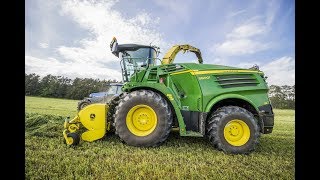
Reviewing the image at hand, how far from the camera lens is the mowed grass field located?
3.66 metres

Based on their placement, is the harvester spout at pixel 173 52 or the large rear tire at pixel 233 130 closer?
the large rear tire at pixel 233 130

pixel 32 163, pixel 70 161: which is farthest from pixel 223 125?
pixel 32 163

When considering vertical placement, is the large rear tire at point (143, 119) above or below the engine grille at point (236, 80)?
below

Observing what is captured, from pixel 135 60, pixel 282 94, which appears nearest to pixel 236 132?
pixel 135 60

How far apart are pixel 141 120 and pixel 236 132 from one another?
1880 mm

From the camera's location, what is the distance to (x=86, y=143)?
5.38 meters

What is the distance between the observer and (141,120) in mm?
5355

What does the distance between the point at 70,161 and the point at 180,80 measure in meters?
2.68

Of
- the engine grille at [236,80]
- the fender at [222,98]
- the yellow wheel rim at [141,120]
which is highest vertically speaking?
the engine grille at [236,80]

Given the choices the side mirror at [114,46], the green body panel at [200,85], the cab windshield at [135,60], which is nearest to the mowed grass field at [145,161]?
the green body panel at [200,85]

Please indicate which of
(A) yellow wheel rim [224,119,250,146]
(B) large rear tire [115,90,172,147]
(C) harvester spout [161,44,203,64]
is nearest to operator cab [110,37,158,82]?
(C) harvester spout [161,44,203,64]

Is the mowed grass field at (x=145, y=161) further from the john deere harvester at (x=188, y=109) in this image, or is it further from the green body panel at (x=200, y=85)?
the green body panel at (x=200, y=85)

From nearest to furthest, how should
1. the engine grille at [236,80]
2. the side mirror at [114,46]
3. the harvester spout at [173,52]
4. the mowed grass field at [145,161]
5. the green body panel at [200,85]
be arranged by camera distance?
the mowed grass field at [145,161], the green body panel at [200,85], the engine grille at [236,80], the side mirror at [114,46], the harvester spout at [173,52]

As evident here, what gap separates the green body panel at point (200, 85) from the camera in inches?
211
